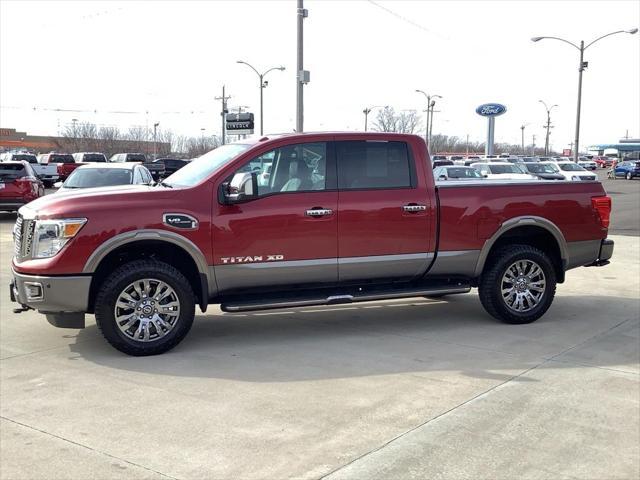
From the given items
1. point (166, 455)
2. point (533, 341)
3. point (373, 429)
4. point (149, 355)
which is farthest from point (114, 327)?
point (533, 341)

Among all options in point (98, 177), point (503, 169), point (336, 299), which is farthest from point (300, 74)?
point (503, 169)

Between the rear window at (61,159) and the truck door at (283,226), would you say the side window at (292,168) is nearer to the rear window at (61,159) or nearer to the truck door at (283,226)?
the truck door at (283,226)

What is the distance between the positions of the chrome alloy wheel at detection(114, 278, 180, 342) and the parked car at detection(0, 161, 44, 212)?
14331 millimetres

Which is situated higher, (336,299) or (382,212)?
(382,212)

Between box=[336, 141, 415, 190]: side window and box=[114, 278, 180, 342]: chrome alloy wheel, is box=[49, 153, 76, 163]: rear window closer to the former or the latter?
box=[336, 141, 415, 190]: side window

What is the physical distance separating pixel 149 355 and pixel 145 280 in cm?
69

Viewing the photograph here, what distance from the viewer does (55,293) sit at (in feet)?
19.1

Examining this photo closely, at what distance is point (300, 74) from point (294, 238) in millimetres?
11878

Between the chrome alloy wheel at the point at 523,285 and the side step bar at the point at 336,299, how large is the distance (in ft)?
1.54

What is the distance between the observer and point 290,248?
6.44 m

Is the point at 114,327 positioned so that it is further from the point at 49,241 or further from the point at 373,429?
the point at 373,429

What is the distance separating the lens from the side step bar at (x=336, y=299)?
20.5 feet

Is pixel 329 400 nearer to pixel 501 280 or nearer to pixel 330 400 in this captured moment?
pixel 330 400

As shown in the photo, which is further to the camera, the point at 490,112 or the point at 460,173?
the point at 490,112
